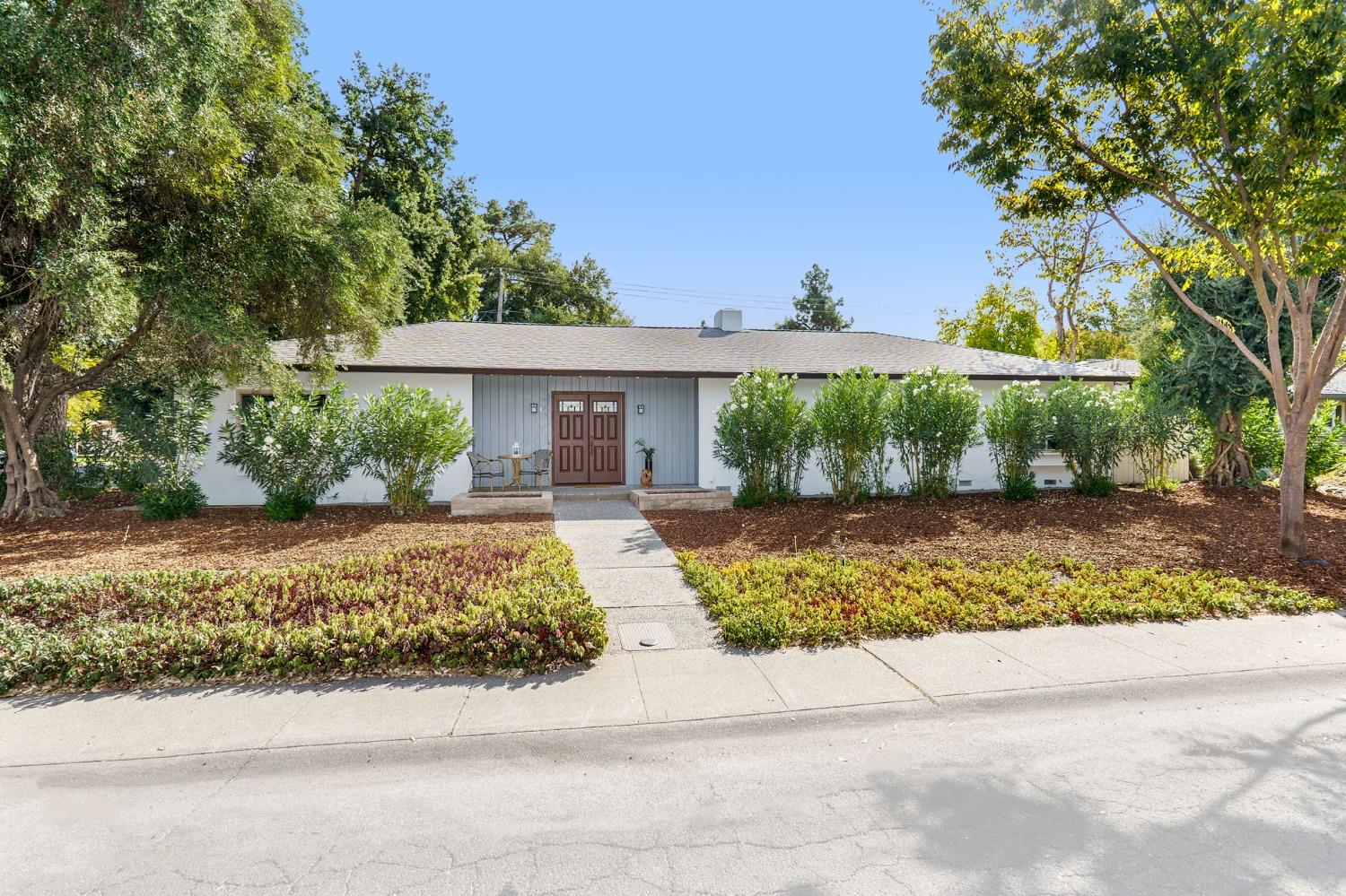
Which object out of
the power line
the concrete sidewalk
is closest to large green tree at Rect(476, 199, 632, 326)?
the power line

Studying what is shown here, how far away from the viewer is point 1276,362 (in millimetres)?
6969

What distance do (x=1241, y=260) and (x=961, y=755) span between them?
7614mm

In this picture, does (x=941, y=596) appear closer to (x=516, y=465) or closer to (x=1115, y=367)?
(x=516, y=465)

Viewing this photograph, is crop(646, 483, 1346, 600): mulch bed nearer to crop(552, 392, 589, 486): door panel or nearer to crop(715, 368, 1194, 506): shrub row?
crop(715, 368, 1194, 506): shrub row

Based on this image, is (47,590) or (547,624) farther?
(47,590)

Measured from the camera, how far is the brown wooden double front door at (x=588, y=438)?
12898mm

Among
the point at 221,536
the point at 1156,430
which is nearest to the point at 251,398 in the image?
the point at 221,536

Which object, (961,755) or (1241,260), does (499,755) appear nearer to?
(961,755)

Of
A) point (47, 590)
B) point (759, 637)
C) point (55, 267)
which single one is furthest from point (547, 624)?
point (55, 267)

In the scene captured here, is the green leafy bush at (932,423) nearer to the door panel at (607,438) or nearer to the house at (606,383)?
the house at (606,383)

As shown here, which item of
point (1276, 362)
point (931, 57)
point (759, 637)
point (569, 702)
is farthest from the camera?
point (931, 57)

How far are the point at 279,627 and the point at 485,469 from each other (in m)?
8.12

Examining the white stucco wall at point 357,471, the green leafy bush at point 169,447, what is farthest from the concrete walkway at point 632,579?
the green leafy bush at point 169,447

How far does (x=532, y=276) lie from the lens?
31344 mm
